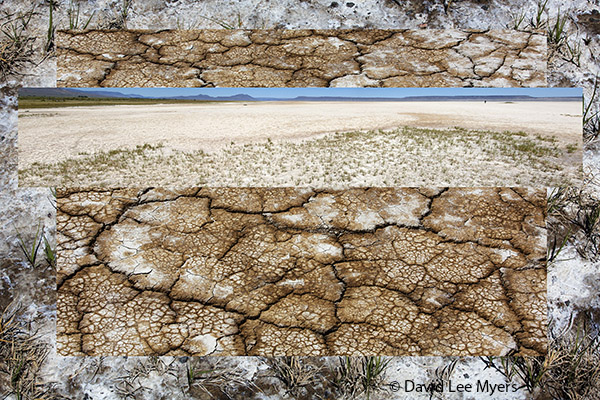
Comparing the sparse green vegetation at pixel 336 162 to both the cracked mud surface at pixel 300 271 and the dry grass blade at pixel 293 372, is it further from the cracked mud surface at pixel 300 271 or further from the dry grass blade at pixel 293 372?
the dry grass blade at pixel 293 372

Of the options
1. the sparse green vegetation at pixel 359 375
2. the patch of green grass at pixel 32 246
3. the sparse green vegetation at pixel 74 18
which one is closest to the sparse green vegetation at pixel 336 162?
the patch of green grass at pixel 32 246

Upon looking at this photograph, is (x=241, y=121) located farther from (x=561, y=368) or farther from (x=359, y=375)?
(x=561, y=368)

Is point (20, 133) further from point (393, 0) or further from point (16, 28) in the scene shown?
point (393, 0)

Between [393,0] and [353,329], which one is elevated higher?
[393,0]

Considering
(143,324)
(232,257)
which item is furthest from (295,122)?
(143,324)

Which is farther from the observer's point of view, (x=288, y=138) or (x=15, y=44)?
(x=15, y=44)

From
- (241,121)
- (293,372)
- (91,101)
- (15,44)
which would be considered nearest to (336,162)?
(241,121)
